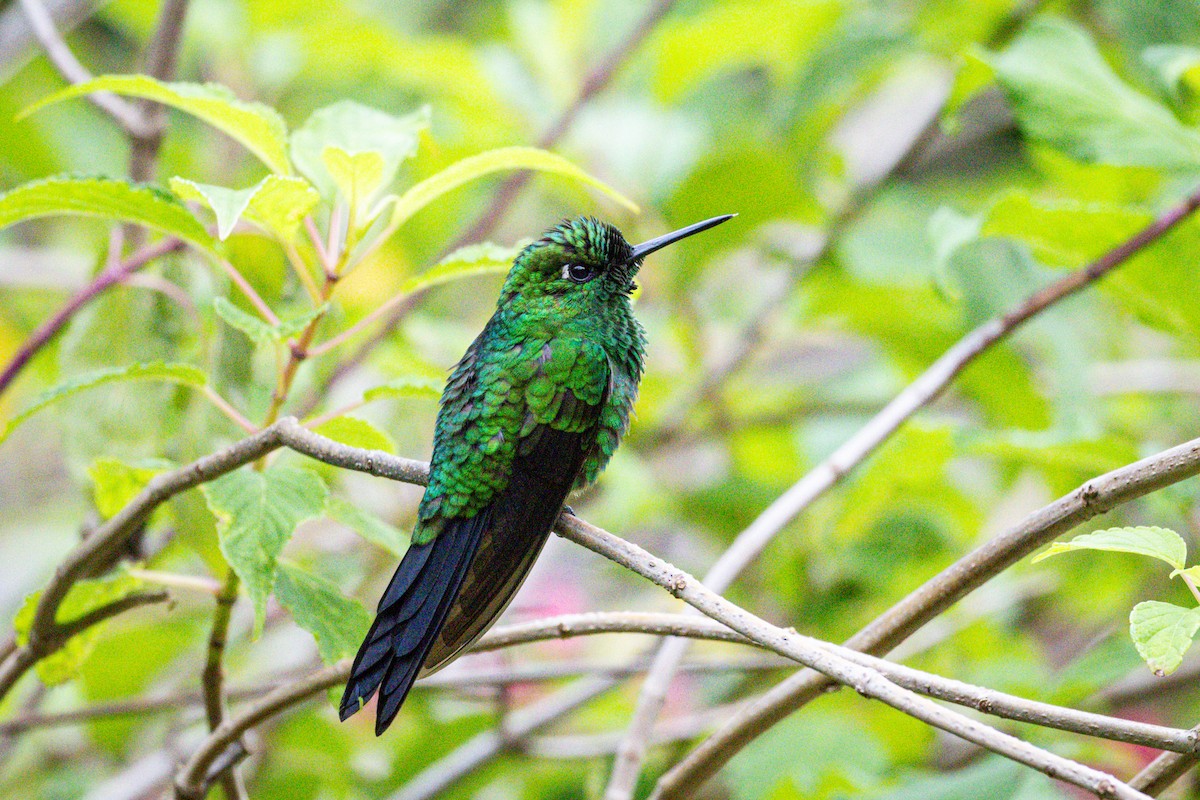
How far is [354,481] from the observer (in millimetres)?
3545

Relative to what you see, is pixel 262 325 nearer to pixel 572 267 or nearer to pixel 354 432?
pixel 354 432

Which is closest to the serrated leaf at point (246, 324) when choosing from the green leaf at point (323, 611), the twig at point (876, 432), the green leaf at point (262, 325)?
the green leaf at point (262, 325)

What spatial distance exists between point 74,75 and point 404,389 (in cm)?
122

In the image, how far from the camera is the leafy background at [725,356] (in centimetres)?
223

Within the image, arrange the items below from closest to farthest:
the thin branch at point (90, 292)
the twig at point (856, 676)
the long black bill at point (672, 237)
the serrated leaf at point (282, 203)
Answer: the twig at point (856, 676)
the serrated leaf at point (282, 203)
the long black bill at point (672, 237)
the thin branch at point (90, 292)

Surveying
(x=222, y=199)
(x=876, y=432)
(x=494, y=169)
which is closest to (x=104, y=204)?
(x=222, y=199)

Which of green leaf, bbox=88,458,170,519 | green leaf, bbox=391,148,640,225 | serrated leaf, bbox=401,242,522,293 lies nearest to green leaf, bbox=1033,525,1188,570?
green leaf, bbox=391,148,640,225

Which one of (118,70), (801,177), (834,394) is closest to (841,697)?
(834,394)

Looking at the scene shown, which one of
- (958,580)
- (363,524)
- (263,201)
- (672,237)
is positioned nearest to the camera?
(958,580)

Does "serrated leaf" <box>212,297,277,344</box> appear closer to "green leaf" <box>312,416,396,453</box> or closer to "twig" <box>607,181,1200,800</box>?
"green leaf" <box>312,416,396,453</box>

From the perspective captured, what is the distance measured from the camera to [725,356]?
3547 millimetres

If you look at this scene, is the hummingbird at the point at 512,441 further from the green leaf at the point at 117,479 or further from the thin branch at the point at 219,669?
the green leaf at the point at 117,479

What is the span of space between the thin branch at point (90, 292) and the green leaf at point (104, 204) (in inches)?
24.5

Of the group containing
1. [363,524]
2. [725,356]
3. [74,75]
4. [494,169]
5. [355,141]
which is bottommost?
[363,524]
